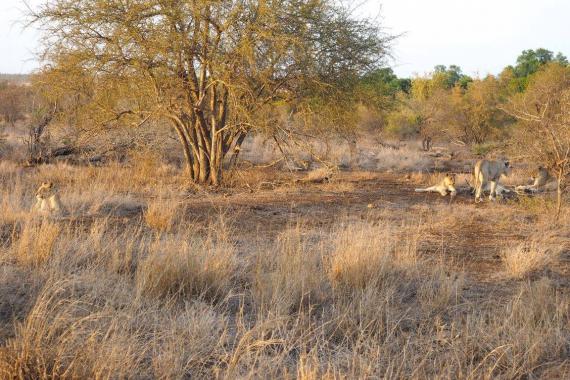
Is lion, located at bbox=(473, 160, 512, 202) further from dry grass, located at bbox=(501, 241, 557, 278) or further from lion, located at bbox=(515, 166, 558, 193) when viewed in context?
dry grass, located at bbox=(501, 241, 557, 278)

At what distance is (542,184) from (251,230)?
30.9 ft

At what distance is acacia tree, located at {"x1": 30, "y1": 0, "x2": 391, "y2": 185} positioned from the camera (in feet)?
37.7

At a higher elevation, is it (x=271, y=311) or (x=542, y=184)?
(x=542, y=184)

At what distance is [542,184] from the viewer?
1462cm

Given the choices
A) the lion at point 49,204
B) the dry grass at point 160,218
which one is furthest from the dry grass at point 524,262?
the lion at point 49,204

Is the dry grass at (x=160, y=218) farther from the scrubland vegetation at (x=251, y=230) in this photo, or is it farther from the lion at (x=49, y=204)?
the lion at (x=49, y=204)

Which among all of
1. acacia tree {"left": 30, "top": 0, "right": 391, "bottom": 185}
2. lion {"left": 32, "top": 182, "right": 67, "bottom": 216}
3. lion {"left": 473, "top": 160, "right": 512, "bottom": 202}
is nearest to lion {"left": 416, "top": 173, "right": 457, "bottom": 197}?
lion {"left": 473, "top": 160, "right": 512, "bottom": 202}

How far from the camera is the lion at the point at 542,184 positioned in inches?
569

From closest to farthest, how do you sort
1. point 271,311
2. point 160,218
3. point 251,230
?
point 271,311 → point 160,218 → point 251,230

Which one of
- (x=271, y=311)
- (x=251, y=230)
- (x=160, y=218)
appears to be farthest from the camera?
(x=251, y=230)

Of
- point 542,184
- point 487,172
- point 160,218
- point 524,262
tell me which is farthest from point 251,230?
point 542,184

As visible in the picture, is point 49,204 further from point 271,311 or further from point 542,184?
point 542,184

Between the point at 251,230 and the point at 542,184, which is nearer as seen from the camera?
the point at 251,230

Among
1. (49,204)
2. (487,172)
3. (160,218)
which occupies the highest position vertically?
(487,172)
